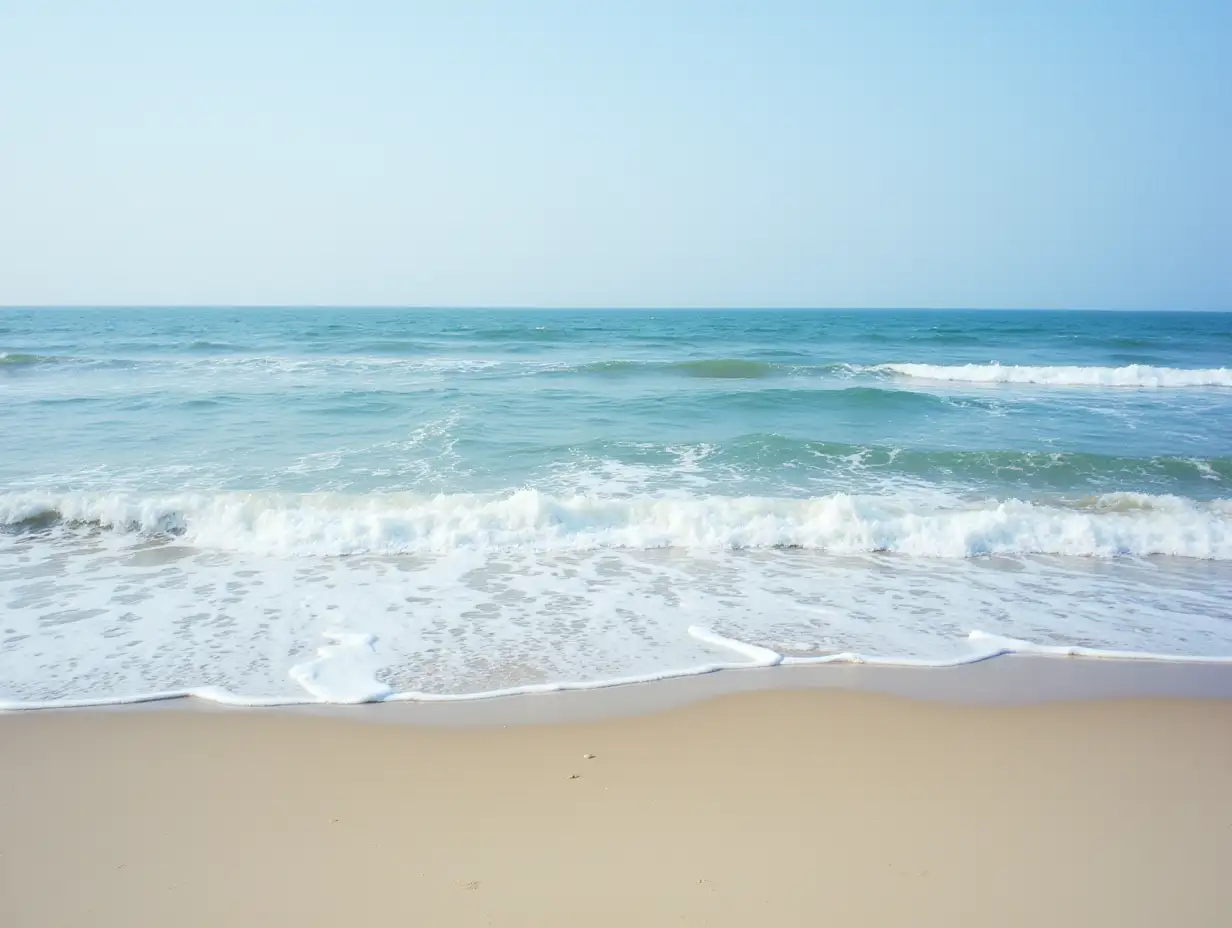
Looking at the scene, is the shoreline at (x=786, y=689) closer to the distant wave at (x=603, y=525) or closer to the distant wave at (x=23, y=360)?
the distant wave at (x=603, y=525)

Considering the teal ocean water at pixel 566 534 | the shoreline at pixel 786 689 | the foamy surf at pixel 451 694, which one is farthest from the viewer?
the teal ocean water at pixel 566 534

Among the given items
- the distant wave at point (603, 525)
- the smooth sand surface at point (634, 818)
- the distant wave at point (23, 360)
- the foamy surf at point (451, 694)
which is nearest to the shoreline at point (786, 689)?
the foamy surf at point (451, 694)

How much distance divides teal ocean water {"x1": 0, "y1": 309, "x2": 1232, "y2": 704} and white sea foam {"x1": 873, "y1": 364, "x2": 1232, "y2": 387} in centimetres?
402

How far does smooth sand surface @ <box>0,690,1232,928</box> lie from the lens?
273cm

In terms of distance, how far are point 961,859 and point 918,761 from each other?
32.0 inches

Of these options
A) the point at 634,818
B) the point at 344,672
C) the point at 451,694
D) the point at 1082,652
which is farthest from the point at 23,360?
the point at 1082,652

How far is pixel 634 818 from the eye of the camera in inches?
127

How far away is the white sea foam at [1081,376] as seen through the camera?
20891 millimetres

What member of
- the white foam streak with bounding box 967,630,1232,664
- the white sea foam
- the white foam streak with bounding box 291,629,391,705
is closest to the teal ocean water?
the white foam streak with bounding box 291,629,391,705

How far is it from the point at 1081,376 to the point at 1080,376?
0.08 ft

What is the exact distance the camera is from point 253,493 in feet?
29.0

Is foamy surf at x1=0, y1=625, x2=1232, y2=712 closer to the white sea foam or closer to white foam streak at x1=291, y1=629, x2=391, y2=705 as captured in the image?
white foam streak at x1=291, y1=629, x2=391, y2=705

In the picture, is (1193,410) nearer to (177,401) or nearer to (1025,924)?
(1025,924)

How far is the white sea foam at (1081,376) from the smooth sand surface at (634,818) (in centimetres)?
1977
